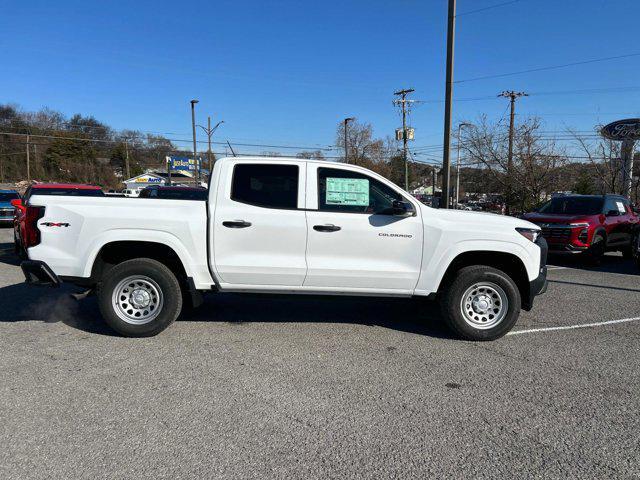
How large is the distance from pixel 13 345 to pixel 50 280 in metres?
0.76

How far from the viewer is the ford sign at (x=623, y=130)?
1991 centimetres

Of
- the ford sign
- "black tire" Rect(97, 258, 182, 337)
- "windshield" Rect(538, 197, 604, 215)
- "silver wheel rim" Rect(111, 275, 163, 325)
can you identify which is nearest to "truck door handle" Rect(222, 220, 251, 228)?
"black tire" Rect(97, 258, 182, 337)

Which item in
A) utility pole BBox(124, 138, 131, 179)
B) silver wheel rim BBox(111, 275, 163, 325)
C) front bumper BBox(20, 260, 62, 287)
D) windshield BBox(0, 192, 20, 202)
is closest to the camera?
front bumper BBox(20, 260, 62, 287)

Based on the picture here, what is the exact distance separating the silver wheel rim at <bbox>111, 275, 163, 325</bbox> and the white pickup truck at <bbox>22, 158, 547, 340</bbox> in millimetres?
11

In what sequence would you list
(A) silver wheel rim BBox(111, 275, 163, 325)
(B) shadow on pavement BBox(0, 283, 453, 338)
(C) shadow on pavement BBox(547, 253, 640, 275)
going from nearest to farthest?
(A) silver wheel rim BBox(111, 275, 163, 325)
(B) shadow on pavement BBox(0, 283, 453, 338)
(C) shadow on pavement BBox(547, 253, 640, 275)

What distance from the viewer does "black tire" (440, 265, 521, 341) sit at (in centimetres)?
528

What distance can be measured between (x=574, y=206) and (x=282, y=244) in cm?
986

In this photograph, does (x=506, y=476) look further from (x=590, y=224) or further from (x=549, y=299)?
(x=590, y=224)

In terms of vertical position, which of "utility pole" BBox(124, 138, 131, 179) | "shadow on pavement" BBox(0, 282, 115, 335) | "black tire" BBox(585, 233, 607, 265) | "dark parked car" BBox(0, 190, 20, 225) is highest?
"utility pole" BBox(124, 138, 131, 179)

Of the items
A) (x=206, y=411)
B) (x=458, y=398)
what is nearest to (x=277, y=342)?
(x=206, y=411)

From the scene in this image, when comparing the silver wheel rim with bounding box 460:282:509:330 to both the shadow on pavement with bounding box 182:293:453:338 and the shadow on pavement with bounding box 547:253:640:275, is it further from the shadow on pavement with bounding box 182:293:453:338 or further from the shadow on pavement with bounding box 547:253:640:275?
the shadow on pavement with bounding box 547:253:640:275

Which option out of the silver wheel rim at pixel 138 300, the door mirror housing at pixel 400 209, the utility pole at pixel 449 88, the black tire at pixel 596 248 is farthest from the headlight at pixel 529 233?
the utility pole at pixel 449 88

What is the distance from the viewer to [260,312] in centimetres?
655

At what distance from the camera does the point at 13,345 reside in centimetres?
506
